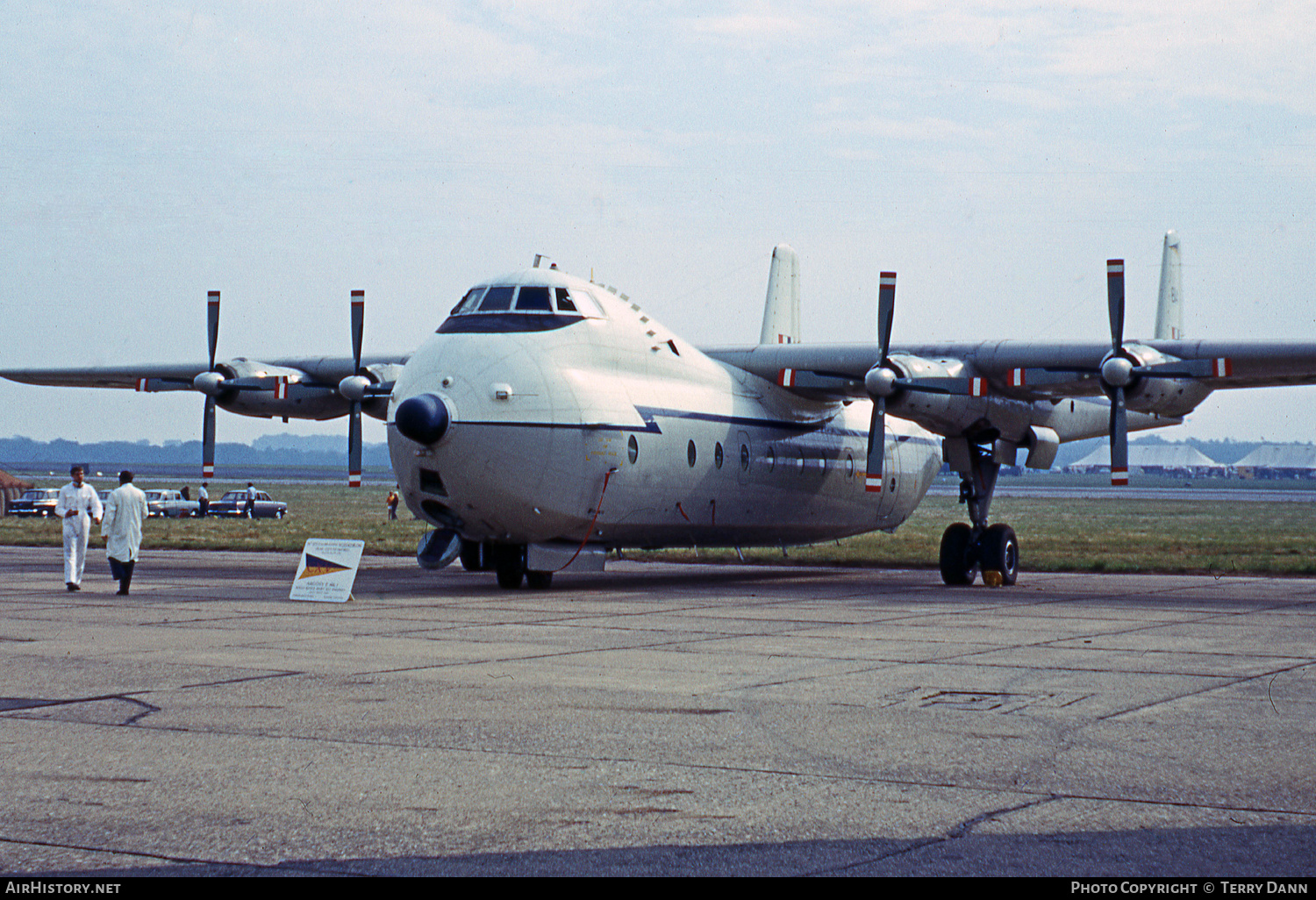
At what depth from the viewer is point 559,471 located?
2072 centimetres

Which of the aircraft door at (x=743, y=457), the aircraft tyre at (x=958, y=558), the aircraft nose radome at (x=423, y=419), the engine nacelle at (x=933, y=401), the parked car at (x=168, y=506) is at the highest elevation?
the engine nacelle at (x=933, y=401)

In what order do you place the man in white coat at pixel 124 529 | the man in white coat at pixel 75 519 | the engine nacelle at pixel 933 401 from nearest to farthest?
the man in white coat at pixel 124 529 < the man in white coat at pixel 75 519 < the engine nacelle at pixel 933 401

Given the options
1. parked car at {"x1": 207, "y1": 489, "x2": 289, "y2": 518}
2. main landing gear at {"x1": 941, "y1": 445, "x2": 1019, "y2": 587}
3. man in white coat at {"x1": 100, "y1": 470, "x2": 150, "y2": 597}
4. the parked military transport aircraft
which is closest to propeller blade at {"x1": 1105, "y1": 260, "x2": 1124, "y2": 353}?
the parked military transport aircraft

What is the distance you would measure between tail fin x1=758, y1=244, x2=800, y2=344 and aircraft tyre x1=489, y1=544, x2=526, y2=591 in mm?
12411

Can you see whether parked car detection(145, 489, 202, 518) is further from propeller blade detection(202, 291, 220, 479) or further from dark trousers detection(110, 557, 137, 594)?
dark trousers detection(110, 557, 137, 594)

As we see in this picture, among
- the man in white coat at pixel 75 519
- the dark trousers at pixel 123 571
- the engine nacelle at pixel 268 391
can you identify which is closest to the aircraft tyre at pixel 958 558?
the engine nacelle at pixel 268 391

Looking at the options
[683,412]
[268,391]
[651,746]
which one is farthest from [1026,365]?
[651,746]

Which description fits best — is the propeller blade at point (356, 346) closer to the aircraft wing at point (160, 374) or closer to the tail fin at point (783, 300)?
the aircraft wing at point (160, 374)

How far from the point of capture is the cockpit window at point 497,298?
2142 centimetres

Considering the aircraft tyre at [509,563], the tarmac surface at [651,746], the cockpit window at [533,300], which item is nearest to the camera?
the tarmac surface at [651,746]

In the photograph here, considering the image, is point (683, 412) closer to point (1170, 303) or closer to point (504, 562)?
point (504, 562)

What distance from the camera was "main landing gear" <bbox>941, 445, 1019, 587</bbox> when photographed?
2606 cm

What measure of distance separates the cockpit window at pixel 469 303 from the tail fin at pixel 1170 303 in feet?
49.5
